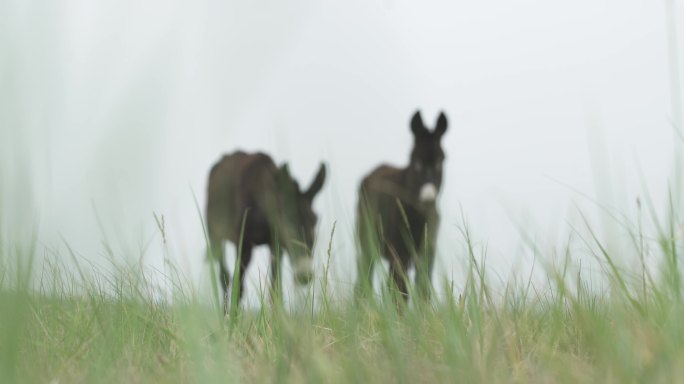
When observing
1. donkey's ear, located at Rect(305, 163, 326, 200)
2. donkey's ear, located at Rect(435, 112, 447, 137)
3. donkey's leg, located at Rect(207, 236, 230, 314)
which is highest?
donkey's ear, located at Rect(435, 112, 447, 137)

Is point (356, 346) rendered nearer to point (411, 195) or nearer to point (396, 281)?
point (396, 281)

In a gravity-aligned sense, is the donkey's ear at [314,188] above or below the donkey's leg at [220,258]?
above

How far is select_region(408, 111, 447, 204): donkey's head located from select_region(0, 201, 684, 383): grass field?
12.5ft

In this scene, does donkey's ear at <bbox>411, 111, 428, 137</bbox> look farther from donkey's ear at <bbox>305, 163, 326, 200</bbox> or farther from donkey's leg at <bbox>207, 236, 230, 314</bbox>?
donkey's leg at <bbox>207, 236, 230, 314</bbox>

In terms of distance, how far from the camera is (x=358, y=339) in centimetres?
182

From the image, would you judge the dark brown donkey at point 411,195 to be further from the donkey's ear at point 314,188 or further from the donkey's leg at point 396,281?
the donkey's ear at point 314,188

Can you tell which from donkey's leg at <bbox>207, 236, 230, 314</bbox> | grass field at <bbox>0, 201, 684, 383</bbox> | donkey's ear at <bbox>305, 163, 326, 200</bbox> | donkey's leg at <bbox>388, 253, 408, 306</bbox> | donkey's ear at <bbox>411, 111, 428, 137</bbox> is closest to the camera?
grass field at <bbox>0, 201, 684, 383</bbox>

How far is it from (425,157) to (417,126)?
28 centimetres

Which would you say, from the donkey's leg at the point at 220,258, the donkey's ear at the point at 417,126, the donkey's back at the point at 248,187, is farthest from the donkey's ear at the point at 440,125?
the donkey's leg at the point at 220,258

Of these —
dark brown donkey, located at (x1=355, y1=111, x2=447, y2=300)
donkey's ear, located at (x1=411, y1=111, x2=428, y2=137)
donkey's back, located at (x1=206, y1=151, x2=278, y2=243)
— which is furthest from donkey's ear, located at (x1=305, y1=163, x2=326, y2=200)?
donkey's ear, located at (x1=411, y1=111, x2=428, y2=137)

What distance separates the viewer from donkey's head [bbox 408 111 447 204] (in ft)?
20.9

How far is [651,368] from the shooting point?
1034 mm

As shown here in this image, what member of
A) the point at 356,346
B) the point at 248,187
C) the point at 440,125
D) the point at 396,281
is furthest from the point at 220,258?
the point at 248,187

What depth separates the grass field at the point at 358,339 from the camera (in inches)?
45.4
